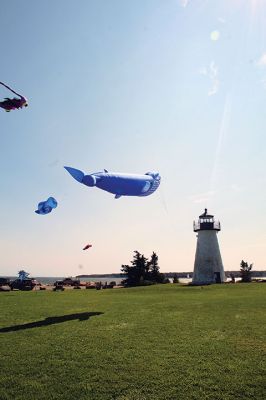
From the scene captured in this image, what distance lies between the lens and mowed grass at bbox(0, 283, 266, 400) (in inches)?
347

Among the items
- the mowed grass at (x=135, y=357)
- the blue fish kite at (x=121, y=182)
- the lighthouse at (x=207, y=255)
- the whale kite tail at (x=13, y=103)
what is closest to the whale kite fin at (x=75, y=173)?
the blue fish kite at (x=121, y=182)

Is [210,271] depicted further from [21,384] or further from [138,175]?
[21,384]

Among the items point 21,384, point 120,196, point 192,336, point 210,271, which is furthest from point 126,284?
point 21,384

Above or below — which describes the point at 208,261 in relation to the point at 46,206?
below

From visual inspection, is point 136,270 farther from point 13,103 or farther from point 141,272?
point 13,103

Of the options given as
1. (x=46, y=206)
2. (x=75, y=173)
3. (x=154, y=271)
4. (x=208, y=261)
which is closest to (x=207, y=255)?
(x=208, y=261)

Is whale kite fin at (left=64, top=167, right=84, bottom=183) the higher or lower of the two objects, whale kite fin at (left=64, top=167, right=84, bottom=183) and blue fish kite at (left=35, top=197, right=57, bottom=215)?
the lower

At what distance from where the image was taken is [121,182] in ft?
60.0

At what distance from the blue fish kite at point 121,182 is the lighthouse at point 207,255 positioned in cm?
3796

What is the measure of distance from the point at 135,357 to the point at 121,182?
30.3 feet

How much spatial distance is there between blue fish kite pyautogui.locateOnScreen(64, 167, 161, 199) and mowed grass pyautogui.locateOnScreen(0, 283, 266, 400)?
21.4 feet

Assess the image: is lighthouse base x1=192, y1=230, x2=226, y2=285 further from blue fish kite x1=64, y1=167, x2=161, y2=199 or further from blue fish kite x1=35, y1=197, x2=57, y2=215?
blue fish kite x1=64, y1=167, x2=161, y2=199

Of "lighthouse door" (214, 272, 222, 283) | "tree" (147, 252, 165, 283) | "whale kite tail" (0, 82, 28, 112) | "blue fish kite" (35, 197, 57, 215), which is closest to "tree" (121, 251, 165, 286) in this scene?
"tree" (147, 252, 165, 283)

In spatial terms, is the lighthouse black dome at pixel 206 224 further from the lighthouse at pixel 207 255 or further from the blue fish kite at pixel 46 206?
the blue fish kite at pixel 46 206
